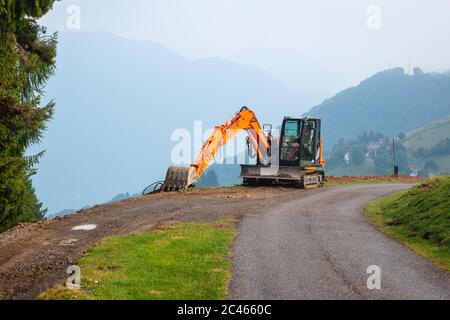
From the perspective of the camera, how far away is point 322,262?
14484 mm

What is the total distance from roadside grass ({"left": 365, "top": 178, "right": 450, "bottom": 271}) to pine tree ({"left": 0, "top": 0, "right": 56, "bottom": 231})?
14362 millimetres

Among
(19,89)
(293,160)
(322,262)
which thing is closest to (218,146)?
(293,160)

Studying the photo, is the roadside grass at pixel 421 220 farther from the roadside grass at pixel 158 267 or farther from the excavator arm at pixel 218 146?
the excavator arm at pixel 218 146

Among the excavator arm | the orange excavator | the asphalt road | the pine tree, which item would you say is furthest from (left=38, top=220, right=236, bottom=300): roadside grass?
the orange excavator

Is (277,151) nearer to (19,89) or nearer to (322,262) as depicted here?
(19,89)

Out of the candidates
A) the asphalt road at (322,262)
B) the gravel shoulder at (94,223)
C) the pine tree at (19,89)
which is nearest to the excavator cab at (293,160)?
the gravel shoulder at (94,223)

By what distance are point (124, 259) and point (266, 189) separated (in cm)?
1994

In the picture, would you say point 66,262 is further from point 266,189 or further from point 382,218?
point 266,189

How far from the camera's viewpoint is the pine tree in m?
19.6

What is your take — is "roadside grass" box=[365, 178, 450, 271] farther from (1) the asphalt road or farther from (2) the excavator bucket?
(2) the excavator bucket

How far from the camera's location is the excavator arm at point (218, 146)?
108 ft

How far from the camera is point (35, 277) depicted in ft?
44.8

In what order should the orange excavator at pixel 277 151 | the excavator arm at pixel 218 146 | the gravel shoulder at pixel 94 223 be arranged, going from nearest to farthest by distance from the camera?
the gravel shoulder at pixel 94 223, the excavator arm at pixel 218 146, the orange excavator at pixel 277 151

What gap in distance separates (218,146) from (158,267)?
2128cm
